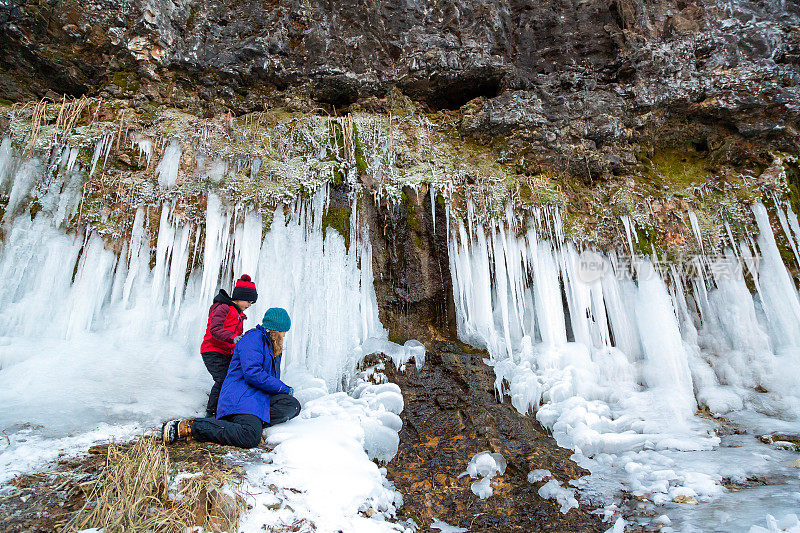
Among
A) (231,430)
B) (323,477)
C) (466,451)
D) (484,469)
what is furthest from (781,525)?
(231,430)

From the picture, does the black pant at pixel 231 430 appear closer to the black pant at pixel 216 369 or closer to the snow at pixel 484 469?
the black pant at pixel 216 369

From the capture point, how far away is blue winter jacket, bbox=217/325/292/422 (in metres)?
4.00

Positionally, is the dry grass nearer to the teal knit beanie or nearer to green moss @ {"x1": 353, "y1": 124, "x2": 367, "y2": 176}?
the teal knit beanie

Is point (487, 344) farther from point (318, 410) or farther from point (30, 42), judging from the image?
point (30, 42)

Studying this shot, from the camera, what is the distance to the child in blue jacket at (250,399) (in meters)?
3.75

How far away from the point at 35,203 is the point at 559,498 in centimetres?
725

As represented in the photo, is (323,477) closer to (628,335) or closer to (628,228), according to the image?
(628,335)

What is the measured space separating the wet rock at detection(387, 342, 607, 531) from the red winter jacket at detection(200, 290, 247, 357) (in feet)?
6.65

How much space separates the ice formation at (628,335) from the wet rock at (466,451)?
16.6 inches

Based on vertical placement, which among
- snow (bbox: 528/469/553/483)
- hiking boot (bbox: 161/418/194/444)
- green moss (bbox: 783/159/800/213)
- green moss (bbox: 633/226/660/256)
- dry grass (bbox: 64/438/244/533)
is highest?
green moss (bbox: 783/159/800/213)

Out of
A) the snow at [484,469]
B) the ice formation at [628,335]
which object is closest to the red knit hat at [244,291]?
the snow at [484,469]

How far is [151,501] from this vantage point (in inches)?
104

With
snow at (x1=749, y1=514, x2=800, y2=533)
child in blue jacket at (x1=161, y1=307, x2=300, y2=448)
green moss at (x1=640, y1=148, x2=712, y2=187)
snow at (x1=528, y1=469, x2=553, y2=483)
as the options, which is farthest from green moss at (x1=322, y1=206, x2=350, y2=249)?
green moss at (x1=640, y1=148, x2=712, y2=187)

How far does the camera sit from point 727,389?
21.0 ft
